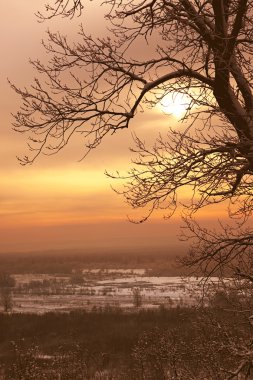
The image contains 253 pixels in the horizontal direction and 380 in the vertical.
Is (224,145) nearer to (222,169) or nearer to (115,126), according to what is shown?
(222,169)

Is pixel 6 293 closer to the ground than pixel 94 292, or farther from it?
farther from it

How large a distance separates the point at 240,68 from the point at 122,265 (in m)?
172

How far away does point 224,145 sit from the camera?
5.51 metres

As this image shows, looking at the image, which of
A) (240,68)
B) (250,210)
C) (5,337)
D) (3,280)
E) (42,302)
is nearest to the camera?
(240,68)

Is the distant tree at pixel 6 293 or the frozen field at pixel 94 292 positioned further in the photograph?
the distant tree at pixel 6 293

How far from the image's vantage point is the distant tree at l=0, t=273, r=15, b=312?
271 ft

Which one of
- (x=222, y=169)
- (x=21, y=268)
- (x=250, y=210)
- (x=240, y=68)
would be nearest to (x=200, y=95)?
(x=240, y=68)

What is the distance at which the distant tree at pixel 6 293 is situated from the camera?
82.5m

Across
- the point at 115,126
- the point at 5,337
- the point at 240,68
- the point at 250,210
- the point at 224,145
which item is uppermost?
the point at 240,68

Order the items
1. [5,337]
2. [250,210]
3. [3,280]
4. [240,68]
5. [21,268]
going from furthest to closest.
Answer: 1. [21,268]
2. [3,280]
3. [5,337]
4. [250,210]
5. [240,68]

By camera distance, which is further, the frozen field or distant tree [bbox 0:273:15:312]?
distant tree [bbox 0:273:15:312]

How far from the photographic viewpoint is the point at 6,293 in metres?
104

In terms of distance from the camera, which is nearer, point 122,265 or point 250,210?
point 250,210

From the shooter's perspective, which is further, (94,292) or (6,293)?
(6,293)
